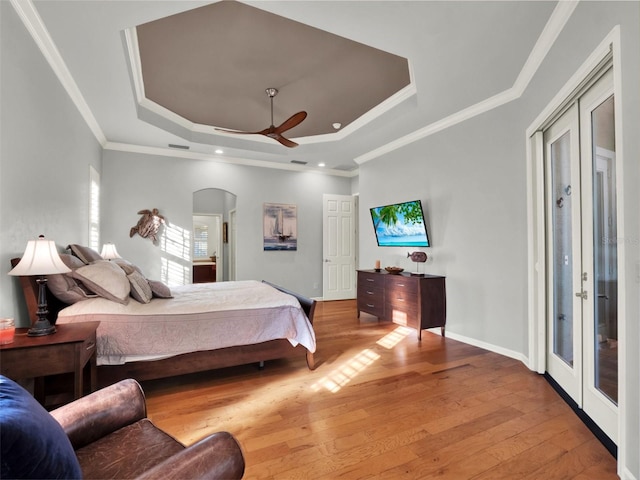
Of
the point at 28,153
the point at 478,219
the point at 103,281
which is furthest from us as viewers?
the point at 478,219

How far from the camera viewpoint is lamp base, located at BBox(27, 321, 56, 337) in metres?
2.00

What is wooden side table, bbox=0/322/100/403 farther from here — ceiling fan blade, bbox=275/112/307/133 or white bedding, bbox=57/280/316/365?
ceiling fan blade, bbox=275/112/307/133

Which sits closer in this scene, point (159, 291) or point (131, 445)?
point (131, 445)

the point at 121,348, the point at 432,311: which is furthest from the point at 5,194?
the point at 432,311

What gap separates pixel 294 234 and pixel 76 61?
4.26 metres

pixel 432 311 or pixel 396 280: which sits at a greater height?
pixel 396 280

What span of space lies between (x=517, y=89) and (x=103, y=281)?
13.3 ft

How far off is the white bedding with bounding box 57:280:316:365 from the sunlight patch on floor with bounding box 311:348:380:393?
0.31 m

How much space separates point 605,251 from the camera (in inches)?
81.7

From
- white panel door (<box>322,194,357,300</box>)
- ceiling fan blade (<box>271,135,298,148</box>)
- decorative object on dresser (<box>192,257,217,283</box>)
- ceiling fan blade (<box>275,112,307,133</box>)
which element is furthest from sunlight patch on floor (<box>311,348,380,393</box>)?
decorative object on dresser (<box>192,257,217,283</box>)

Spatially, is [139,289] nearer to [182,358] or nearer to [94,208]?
[182,358]

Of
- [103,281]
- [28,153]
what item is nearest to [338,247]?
[103,281]

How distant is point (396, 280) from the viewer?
174 inches

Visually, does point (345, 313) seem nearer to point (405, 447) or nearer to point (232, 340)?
point (232, 340)
